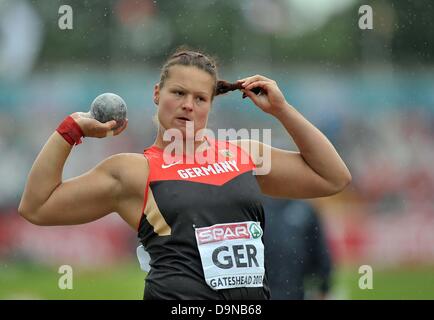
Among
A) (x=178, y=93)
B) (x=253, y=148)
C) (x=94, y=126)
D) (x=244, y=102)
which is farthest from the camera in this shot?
(x=244, y=102)

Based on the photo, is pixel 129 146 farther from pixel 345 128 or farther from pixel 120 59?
pixel 345 128

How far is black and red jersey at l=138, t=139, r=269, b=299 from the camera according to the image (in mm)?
3297

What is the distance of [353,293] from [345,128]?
3909mm

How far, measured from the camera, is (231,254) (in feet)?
10.9

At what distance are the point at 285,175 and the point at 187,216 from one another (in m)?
0.56

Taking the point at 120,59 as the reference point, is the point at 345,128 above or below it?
below

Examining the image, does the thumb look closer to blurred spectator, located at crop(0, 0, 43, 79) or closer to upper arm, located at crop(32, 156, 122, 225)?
upper arm, located at crop(32, 156, 122, 225)

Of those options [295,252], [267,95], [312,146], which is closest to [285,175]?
[312,146]

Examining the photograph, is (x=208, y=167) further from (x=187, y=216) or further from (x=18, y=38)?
(x=18, y=38)

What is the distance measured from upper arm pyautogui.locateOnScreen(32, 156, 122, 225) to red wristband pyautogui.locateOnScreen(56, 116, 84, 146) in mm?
146

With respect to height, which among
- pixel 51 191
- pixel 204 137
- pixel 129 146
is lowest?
pixel 51 191

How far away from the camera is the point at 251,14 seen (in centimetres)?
1509
